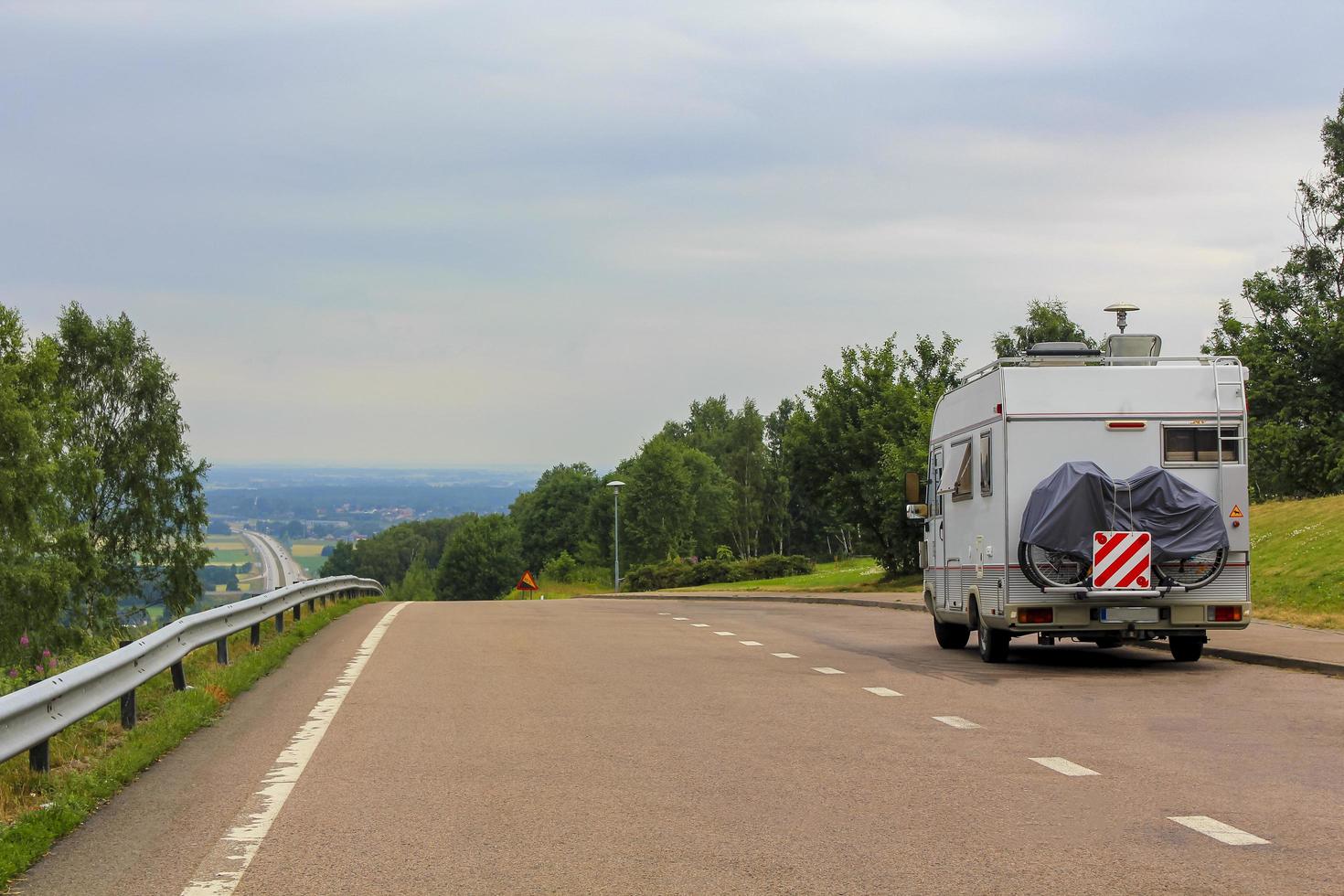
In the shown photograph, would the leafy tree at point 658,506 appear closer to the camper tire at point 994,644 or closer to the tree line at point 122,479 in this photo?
the tree line at point 122,479

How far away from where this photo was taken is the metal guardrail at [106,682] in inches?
300

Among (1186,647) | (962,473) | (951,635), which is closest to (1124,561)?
(1186,647)

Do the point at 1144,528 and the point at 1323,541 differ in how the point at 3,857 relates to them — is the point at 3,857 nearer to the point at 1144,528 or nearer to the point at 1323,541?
the point at 1144,528

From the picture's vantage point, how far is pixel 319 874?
242 inches

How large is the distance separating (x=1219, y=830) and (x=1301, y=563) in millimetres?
20229

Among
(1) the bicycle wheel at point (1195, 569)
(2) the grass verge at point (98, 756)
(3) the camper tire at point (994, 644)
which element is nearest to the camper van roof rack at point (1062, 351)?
(1) the bicycle wheel at point (1195, 569)

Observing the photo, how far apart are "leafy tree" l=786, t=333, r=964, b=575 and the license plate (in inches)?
1297

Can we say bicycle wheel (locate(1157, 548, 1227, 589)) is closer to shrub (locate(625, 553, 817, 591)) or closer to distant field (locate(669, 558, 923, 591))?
distant field (locate(669, 558, 923, 591))

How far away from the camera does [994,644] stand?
16.5 metres

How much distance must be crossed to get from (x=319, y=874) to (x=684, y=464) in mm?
129374

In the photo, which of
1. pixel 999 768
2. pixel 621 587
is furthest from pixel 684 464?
pixel 999 768

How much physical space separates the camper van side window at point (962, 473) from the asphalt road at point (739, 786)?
2520mm

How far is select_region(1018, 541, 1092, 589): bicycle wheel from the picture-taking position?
49.9 ft

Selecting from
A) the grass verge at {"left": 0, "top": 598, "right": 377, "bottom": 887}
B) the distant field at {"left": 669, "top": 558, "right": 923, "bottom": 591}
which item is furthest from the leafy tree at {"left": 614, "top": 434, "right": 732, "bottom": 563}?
the grass verge at {"left": 0, "top": 598, "right": 377, "bottom": 887}
